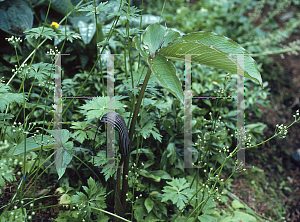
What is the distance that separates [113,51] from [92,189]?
1.63 meters

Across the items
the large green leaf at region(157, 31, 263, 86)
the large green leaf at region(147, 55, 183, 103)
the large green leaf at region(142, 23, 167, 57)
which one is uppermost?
the large green leaf at region(142, 23, 167, 57)

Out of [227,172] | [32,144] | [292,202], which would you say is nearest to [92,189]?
[32,144]

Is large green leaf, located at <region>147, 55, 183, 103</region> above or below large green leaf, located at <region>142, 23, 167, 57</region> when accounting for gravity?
below

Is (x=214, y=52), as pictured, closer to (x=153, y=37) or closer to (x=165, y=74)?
(x=165, y=74)

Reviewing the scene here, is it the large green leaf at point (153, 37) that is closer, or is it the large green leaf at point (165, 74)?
the large green leaf at point (165, 74)

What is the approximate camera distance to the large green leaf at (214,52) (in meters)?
1.12

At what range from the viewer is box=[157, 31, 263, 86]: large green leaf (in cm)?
112

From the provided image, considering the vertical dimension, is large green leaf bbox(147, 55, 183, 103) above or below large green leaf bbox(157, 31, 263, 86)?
below

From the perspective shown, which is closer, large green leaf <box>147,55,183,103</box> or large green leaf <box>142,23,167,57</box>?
large green leaf <box>147,55,183,103</box>

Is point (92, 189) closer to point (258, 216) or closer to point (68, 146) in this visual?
point (68, 146)

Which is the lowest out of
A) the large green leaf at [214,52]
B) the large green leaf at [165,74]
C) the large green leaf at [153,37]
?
the large green leaf at [165,74]

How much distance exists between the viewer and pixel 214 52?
112cm

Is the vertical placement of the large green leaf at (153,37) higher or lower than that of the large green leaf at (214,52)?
higher

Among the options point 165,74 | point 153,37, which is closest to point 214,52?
point 165,74
